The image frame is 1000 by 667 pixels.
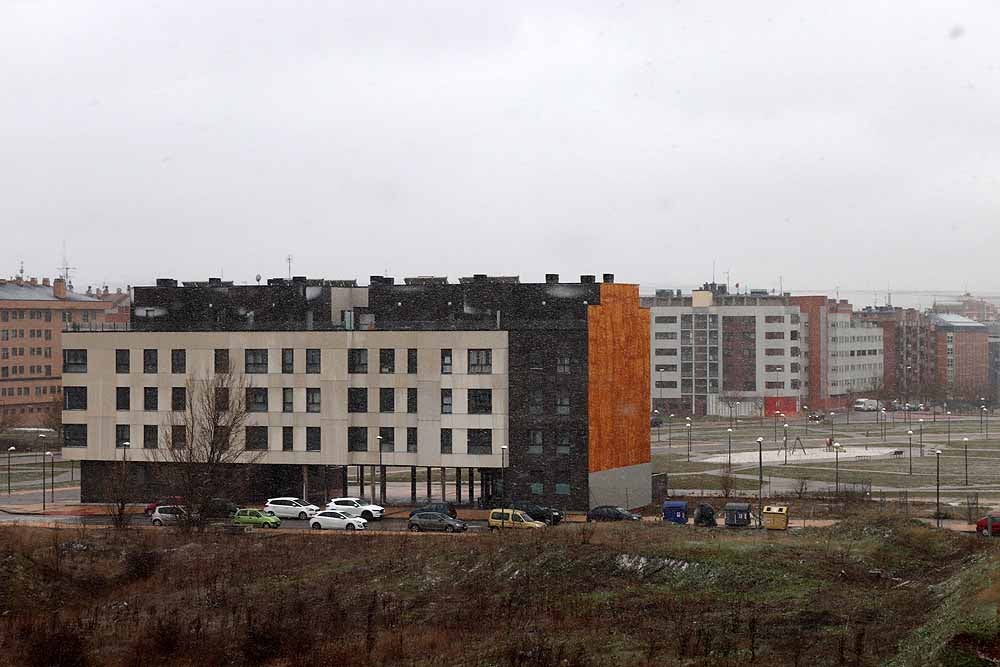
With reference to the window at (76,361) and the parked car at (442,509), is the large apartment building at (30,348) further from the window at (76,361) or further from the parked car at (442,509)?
the parked car at (442,509)

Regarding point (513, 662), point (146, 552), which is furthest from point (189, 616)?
point (513, 662)

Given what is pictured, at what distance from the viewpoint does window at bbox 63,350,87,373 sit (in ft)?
239

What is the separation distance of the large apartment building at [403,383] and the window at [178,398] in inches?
3.8

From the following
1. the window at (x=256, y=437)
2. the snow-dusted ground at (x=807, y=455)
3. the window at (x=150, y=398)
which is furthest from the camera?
the snow-dusted ground at (x=807, y=455)

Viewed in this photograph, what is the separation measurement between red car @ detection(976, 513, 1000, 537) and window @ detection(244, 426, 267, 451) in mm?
35721

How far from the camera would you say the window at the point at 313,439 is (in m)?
70.0

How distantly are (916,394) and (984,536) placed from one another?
5573 inches

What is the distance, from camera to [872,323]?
198 metres

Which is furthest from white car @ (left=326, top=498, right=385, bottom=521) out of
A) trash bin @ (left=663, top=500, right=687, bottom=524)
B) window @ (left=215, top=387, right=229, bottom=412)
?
trash bin @ (left=663, top=500, right=687, bottom=524)

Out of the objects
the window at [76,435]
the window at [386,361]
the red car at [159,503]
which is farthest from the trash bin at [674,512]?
the window at [76,435]

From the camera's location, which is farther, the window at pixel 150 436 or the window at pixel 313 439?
the window at pixel 150 436

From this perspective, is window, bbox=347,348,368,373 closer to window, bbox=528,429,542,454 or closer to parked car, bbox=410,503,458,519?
parked car, bbox=410,503,458,519

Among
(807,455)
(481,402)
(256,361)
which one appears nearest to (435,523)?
(481,402)

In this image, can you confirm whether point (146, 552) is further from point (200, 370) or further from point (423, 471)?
point (423, 471)
